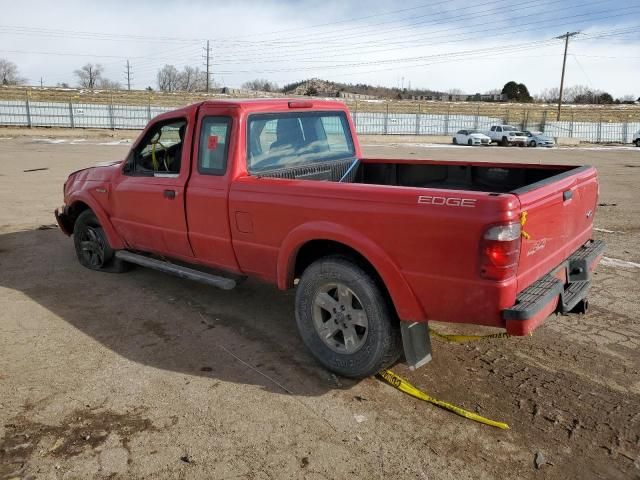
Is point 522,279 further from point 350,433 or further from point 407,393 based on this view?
point 350,433

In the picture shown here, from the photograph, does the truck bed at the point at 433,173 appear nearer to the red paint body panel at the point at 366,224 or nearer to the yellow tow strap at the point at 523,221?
the red paint body panel at the point at 366,224

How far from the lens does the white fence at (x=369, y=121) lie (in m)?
39.0

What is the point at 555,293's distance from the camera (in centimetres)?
336

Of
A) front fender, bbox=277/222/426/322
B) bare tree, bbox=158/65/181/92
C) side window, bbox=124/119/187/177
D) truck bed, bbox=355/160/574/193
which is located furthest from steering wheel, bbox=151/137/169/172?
bare tree, bbox=158/65/181/92

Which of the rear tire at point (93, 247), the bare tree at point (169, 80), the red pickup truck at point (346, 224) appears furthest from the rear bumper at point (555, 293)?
the bare tree at point (169, 80)

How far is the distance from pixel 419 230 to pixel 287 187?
3.72 ft

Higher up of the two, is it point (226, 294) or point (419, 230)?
point (419, 230)

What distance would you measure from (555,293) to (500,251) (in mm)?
641

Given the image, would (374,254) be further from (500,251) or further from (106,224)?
(106,224)

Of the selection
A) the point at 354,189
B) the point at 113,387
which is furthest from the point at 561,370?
the point at 113,387

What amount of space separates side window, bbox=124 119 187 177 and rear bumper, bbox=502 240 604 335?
317 cm

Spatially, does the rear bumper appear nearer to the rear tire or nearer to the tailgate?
the tailgate

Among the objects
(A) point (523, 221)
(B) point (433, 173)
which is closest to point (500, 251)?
(A) point (523, 221)

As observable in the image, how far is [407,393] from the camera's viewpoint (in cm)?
370
